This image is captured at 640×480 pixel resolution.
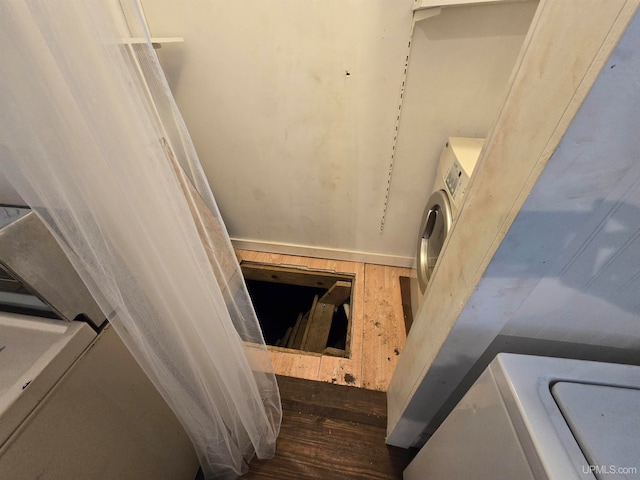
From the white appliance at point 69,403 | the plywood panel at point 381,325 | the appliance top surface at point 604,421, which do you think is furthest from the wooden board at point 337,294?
the appliance top surface at point 604,421

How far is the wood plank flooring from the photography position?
129 cm

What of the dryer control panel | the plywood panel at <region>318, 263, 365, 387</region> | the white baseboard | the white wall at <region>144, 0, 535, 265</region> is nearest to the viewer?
the dryer control panel

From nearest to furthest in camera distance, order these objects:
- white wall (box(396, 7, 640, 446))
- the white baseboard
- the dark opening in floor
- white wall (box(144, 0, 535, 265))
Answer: white wall (box(396, 7, 640, 446))
white wall (box(144, 0, 535, 265))
the dark opening in floor
the white baseboard

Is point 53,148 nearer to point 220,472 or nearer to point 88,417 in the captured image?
point 88,417

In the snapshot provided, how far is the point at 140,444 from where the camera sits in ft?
2.19

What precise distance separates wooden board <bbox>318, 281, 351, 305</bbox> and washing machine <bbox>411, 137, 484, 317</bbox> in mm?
479

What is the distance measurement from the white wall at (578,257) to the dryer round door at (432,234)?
546 millimetres

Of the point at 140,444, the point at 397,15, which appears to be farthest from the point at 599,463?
the point at 397,15

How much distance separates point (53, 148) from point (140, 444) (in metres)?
0.75

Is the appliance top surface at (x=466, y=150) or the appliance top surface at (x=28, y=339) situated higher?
the appliance top surface at (x=466, y=150)

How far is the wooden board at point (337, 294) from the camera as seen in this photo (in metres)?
1.78

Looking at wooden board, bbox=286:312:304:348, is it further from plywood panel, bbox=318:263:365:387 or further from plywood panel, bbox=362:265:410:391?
plywood panel, bbox=362:265:410:391

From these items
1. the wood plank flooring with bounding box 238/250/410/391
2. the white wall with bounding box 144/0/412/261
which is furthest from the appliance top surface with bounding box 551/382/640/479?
the white wall with bounding box 144/0/412/261

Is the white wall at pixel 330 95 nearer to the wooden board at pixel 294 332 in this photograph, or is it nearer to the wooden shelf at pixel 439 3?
the wooden shelf at pixel 439 3
